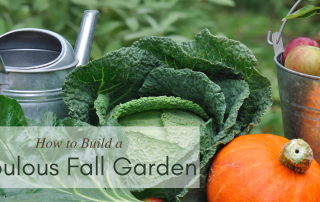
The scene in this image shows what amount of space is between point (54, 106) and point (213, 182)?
2.00ft

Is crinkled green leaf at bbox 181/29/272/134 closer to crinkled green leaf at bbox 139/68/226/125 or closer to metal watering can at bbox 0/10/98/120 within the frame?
crinkled green leaf at bbox 139/68/226/125

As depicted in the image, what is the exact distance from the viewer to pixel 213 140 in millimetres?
1076

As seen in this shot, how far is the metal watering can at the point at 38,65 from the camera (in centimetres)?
107

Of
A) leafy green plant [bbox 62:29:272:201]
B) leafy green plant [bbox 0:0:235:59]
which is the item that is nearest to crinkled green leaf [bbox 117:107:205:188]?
leafy green plant [bbox 62:29:272:201]

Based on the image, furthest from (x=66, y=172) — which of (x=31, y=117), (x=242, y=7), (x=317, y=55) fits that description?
(x=242, y=7)

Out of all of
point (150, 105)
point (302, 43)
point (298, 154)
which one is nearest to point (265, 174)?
point (298, 154)

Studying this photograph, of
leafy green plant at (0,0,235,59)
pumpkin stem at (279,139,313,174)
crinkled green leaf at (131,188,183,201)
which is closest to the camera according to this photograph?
pumpkin stem at (279,139,313,174)

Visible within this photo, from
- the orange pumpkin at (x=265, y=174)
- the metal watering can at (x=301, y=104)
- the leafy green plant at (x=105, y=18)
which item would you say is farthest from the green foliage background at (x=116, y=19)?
the orange pumpkin at (x=265, y=174)

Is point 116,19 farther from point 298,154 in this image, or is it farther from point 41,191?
point 298,154

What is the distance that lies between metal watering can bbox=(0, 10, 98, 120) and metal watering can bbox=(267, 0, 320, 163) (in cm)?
76

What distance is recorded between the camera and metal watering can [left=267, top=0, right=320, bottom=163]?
104 centimetres

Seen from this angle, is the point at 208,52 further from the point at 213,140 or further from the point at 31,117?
the point at 31,117

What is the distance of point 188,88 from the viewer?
117cm

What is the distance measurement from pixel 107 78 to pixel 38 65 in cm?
27
